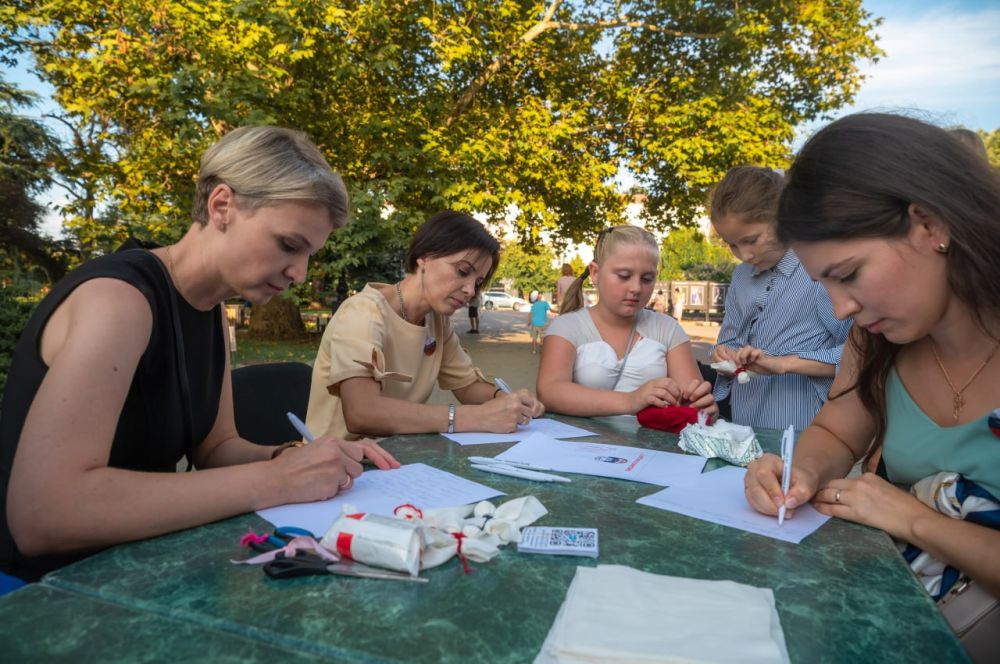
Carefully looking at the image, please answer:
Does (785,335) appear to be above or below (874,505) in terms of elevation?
above

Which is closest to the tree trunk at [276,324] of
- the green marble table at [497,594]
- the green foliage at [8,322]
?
the green foliage at [8,322]

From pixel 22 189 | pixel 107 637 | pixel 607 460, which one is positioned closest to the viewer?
pixel 107 637

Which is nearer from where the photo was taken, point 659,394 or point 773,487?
point 773,487

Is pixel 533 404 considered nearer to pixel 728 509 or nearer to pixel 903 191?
pixel 728 509

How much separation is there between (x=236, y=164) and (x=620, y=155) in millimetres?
11782

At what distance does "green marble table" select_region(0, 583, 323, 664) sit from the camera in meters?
0.81

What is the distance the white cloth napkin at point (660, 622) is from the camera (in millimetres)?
830

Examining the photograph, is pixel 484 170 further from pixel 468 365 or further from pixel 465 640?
pixel 465 640

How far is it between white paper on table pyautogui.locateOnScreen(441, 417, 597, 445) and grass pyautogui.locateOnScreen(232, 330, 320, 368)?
836 cm

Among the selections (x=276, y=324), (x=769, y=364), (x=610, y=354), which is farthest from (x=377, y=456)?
(x=276, y=324)

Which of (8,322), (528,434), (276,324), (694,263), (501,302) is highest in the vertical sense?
(528,434)

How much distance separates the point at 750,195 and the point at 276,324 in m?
12.6

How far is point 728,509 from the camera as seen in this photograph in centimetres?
150

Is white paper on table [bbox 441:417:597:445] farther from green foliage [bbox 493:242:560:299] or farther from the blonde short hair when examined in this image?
green foliage [bbox 493:242:560:299]
